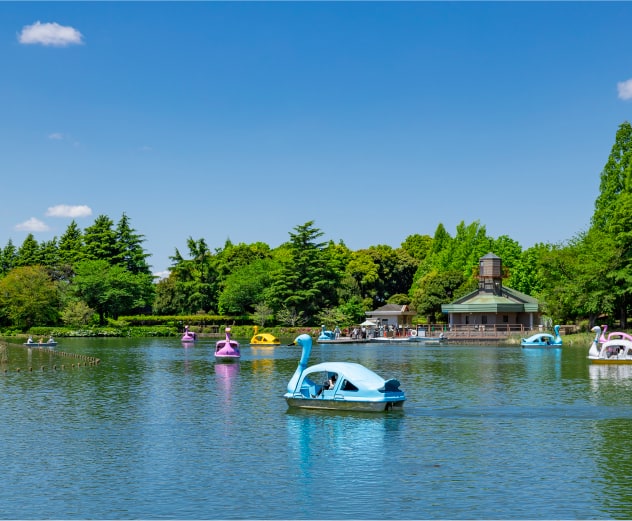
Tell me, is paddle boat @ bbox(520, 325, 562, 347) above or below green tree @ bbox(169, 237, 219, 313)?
below

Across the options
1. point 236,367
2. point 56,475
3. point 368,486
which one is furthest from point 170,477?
point 236,367

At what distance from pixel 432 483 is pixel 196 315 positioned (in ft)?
337

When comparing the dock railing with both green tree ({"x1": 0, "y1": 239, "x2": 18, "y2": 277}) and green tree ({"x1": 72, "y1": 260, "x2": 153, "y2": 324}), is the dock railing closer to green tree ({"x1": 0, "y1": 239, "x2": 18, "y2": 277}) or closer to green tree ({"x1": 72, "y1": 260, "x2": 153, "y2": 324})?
green tree ({"x1": 72, "y1": 260, "x2": 153, "y2": 324})

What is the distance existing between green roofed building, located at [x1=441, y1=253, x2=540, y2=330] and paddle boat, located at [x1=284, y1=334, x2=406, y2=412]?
72.9 metres

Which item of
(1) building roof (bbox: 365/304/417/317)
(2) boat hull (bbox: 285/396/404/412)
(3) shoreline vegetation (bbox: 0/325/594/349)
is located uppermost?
(1) building roof (bbox: 365/304/417/317)

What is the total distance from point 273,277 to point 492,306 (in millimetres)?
32021

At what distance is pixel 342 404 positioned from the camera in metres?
31.9

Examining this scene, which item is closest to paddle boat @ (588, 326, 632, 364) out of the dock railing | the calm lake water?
the calm lake water

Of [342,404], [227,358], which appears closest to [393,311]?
[227,358]

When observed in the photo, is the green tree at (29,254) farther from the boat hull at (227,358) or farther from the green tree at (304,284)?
the boat hull at (227,358)

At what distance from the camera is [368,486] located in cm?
2039

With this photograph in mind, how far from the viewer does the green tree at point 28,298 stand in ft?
381

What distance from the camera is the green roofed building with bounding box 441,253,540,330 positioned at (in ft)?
341

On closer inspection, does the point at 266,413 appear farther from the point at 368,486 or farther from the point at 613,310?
the point at 613,310
